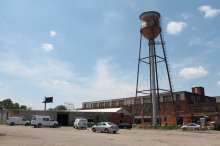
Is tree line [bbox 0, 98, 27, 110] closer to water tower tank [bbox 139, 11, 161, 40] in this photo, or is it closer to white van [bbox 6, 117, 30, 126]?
white van [bbox 6, 117, 30, 126]

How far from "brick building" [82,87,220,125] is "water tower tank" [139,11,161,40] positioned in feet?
60.2

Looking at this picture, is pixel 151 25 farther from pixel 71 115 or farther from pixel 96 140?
pixel 96 140

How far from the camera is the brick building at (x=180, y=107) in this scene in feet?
270

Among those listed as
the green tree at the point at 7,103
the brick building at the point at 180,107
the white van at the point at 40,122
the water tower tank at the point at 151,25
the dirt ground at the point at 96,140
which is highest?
the water tower tank at the point at 151,25

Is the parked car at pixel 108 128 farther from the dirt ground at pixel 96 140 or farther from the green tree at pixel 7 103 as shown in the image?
the green tree at pixel 7 103

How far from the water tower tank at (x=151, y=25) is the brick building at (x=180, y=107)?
18.4 meters

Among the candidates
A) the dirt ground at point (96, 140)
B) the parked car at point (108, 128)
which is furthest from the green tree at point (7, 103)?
the dirt ground at point (96, 140)

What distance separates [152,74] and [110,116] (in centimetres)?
2302

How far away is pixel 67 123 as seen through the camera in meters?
73.8

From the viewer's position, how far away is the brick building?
270 ft

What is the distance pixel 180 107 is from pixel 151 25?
3674 centimetres

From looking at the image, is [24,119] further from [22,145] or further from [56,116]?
[22,145]

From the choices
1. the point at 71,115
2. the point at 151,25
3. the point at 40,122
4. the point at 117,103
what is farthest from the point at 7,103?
the point at 151,25

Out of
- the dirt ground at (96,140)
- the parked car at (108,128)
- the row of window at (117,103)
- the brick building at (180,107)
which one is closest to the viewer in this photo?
the dirt ground at (96,140)
